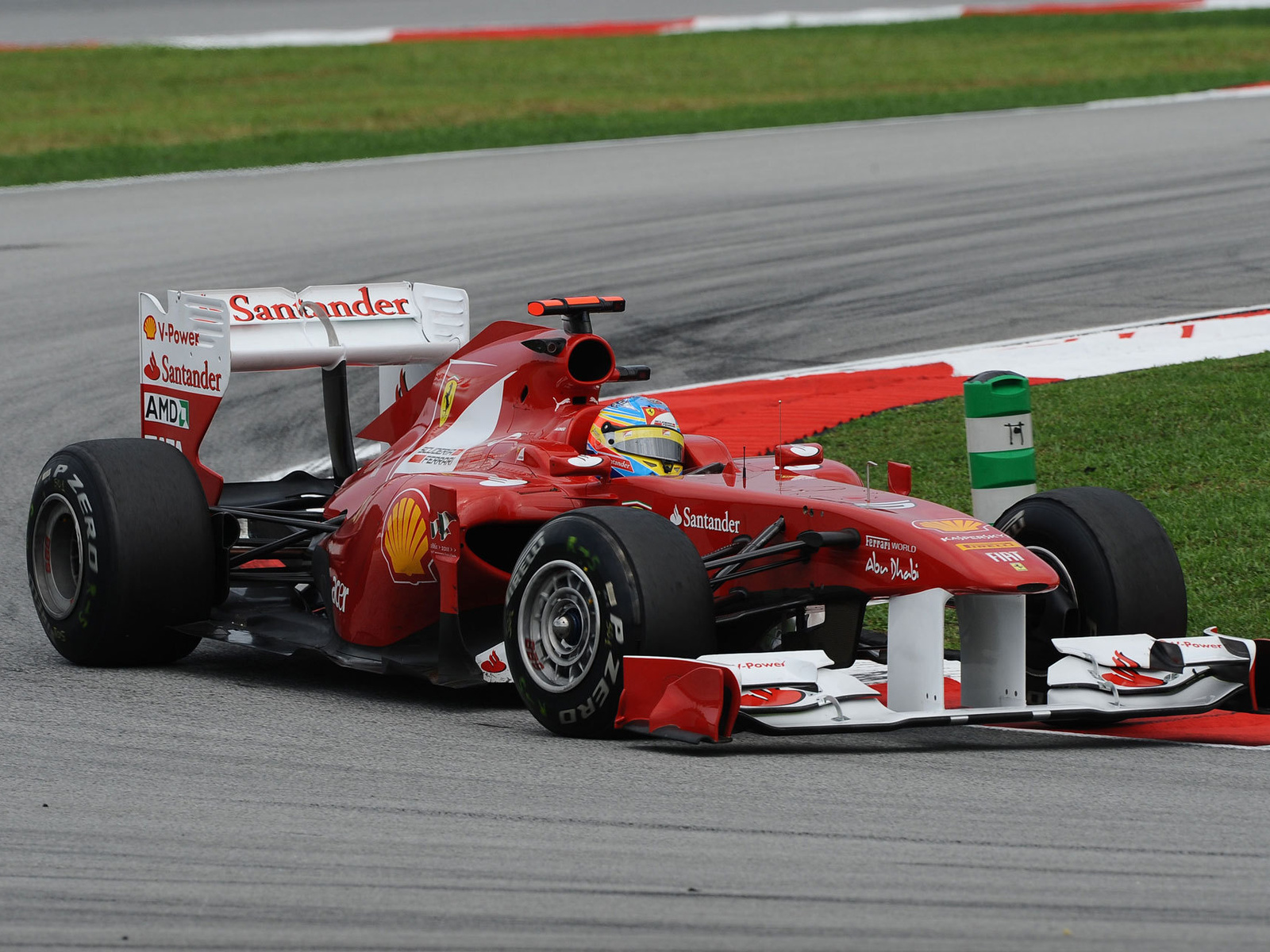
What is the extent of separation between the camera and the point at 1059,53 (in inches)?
1335

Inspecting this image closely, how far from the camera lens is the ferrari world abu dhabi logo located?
311 inches

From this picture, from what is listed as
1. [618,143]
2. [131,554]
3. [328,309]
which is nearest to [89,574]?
[131,554]

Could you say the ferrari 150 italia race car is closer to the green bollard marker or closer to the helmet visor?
the helmet visor

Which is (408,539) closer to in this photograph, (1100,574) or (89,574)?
(89,574)

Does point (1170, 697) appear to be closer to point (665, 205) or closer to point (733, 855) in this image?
point (733, 855)

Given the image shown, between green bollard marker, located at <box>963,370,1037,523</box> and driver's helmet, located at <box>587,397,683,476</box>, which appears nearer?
driver's helmet, located at <box>587,397,683,476</box>

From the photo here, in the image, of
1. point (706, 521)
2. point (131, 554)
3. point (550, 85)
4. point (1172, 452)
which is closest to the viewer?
point (706, 521)

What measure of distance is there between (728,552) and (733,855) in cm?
209

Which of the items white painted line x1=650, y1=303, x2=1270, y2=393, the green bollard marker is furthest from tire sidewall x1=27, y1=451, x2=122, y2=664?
white painted line x1=650, y1=303, x2=1270, y2=393

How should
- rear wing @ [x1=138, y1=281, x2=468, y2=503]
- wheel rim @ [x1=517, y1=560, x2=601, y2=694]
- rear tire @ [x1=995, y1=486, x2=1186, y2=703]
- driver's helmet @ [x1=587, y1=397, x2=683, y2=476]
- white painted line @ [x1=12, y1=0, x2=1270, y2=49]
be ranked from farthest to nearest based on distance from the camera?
white painted line @ [x1=12, y1=0, x2=1270, y2=49] < rear wing @ [x1=138, y1=281, x2=468, y2=503] < driver's helmet @ [x1=587, y1=397, x2=683, y2=476] < rear tire @ [x1=995, y1=486, x2=1186, y2=703] < wheel rim @ [x1=517, y1=560, x2=601, y2=694]

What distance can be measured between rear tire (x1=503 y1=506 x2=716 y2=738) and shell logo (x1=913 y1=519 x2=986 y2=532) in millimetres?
776

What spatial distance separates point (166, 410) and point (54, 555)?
111cm

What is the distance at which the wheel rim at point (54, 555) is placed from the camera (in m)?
8.63

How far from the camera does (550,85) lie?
106 ft
